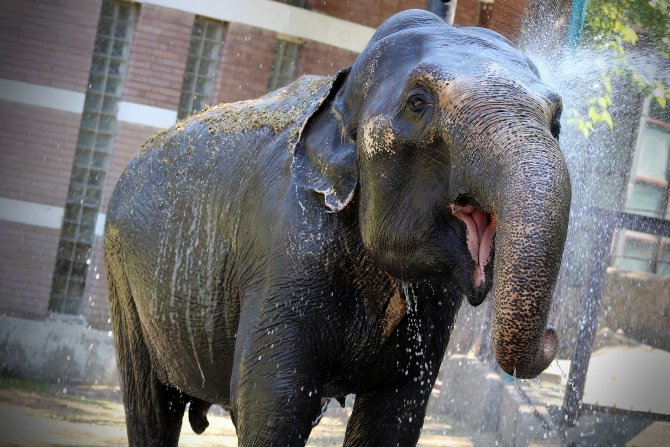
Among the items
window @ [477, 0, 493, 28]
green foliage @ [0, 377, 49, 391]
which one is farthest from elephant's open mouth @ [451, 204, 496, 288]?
window @ [477, 0, 493, 28]

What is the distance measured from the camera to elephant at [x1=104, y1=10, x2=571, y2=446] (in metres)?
3.08

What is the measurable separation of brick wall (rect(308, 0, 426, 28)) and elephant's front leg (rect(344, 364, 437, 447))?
7561mm

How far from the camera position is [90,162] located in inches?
441

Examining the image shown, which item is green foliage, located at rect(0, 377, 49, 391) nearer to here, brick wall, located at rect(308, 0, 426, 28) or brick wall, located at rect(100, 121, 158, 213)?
brick wall, located at rect(100, 121, 158, 213)

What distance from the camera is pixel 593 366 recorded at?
31.3 feet

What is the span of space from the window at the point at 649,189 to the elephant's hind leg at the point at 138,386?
5536 millimetres

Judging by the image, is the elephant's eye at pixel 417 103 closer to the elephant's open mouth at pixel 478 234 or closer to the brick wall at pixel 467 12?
A: the elephant's open mouth at pixel 478 234

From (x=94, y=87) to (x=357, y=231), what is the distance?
766 centimetres

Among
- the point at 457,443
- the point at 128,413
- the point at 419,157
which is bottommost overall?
the point at 457,443

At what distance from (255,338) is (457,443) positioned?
5709 mm

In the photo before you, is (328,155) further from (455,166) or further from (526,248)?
(526,248)

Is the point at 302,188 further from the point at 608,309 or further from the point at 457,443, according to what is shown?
the point at 608,309

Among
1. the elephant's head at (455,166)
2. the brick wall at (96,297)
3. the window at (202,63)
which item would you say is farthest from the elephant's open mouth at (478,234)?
the window at (202,63)

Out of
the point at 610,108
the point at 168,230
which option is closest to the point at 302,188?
the point at 168,230
